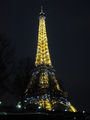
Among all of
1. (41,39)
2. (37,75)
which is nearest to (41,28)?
(41,39)

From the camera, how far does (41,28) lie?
75000 mm

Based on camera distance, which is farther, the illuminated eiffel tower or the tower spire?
the tower spire

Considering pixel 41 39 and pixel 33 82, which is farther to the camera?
pixel 41 39

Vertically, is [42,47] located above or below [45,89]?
above

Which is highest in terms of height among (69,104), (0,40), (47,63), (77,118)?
(47,63)

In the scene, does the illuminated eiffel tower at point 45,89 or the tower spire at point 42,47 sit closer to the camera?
the illuminated eiffel tower at point 45,89

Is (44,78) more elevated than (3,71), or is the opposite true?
(44,78)

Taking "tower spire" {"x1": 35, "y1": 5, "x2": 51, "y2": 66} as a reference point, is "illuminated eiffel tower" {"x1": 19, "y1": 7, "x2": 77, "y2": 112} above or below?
below

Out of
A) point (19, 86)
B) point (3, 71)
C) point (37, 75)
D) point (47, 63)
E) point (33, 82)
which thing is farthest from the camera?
point (47, 63)

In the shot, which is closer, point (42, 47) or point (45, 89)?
point (45, 89)

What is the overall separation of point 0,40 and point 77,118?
1366 cm

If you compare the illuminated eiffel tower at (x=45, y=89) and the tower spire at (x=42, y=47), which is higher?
the tower spire at (x=42, y=47)

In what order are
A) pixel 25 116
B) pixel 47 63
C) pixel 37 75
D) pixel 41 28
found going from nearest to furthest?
pixel 25 116 < pixel 37 75 < pixel 47 63 < pixel 41 28

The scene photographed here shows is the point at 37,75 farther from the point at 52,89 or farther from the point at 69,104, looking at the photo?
the point at 69,104
